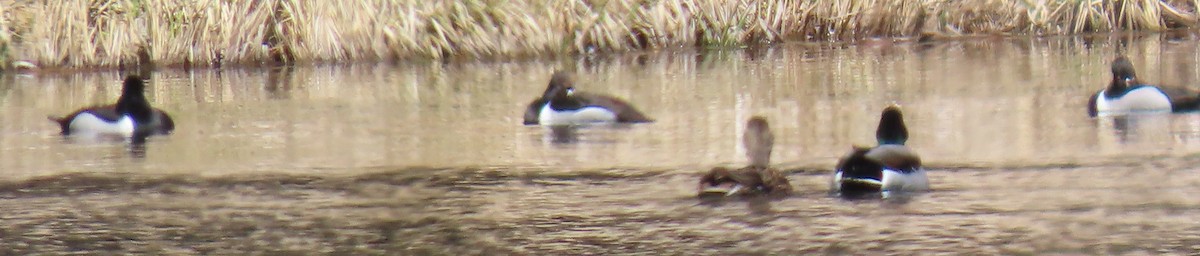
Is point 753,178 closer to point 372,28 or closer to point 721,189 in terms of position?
point 721,189

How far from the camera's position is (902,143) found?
343 inches

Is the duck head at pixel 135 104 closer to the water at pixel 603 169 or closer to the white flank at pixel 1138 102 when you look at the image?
the water at pixel 603 169

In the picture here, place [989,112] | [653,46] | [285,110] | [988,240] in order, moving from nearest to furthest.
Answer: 1. [988,240]
2. [989,112]
3. [285,110]
4. [653,46]

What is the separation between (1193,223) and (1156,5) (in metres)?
13.7

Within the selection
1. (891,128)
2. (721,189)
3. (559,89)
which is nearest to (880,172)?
(891,128)

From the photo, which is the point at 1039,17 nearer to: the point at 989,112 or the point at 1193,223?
the point at 989,112

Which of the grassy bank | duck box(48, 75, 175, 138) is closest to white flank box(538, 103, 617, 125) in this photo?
duck box(48, 75, 175, 138)

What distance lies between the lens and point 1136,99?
40.1ft

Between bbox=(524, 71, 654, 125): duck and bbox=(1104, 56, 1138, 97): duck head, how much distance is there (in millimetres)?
2783

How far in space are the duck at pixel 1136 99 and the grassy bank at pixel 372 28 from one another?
24.9 feet

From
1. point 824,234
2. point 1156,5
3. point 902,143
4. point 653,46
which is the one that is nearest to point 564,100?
point 902,143

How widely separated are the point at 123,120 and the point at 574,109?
2.81 meters

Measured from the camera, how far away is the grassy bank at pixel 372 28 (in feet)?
60.2

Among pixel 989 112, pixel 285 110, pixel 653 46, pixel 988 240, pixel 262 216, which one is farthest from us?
pixel 653 46
